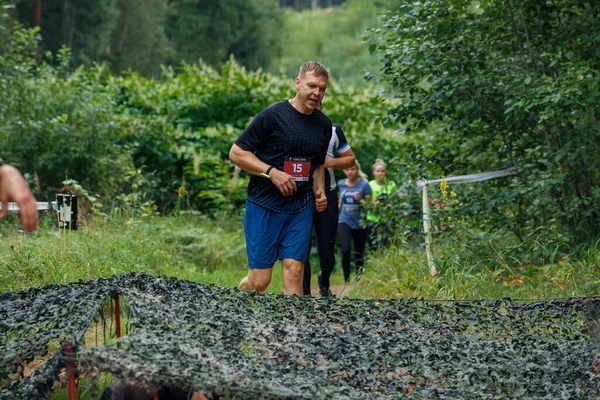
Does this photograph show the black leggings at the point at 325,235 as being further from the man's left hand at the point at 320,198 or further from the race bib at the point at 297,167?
the race bib at the point at 297,167

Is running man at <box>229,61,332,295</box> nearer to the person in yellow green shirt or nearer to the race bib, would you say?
the race bib

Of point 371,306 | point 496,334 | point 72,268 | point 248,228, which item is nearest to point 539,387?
point 496,334

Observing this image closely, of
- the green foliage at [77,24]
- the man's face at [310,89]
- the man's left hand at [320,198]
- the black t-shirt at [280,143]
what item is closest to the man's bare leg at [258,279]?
the black t-shirt at [280,143]

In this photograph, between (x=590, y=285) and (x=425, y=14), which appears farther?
(x=425, y=14)

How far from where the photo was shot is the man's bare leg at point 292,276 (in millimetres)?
6102

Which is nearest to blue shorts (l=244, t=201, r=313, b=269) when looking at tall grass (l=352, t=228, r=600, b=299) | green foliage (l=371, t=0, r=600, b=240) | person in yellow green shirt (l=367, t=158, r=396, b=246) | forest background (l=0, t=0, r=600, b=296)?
tall grass (l=352, t=228, r=600, b=299)

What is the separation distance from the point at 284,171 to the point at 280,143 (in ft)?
0.66

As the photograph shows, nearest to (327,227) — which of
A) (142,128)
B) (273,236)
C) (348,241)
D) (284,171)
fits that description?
(273,236)

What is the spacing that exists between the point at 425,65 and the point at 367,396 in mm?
5974

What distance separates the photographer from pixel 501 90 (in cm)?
886

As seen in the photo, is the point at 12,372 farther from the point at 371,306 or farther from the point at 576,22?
the point at 576,22

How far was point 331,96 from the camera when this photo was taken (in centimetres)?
1712

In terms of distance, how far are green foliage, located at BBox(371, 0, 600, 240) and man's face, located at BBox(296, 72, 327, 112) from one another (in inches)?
114

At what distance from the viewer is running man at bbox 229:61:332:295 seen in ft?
20.0
